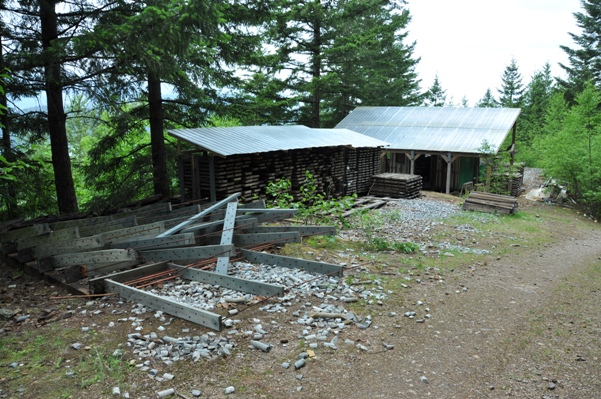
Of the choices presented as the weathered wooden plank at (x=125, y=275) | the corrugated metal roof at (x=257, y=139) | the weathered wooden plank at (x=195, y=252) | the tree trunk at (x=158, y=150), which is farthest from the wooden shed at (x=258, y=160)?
the weathered wooden plank at (x=125, y=275)

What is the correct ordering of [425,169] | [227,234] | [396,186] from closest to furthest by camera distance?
[227,234] → [396,186] → [425,169]

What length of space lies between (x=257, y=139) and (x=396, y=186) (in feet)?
27.1

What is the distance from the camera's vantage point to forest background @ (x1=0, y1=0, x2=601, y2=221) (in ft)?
31.3

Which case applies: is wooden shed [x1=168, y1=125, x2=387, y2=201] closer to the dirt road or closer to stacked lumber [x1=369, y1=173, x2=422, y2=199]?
stacked lumber [x1=369, y1=173, x2=422, y2=199]

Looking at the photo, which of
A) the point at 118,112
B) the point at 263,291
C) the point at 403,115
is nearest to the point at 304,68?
the point at 403,115

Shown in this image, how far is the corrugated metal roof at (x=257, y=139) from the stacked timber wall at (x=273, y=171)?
0.35 m

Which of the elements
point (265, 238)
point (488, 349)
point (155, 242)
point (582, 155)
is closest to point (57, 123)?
point (155, 242)

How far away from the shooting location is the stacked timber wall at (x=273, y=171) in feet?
45.4

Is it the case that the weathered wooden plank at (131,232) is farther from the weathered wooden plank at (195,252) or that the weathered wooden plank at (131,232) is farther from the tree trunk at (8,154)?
the tree trunk at (8,154)

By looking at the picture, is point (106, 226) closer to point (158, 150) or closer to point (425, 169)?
point (158, 150)

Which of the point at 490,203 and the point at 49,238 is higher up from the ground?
the point at 49,238

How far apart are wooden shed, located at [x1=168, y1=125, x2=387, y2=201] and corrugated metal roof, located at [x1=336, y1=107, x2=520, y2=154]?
6895 millimetres

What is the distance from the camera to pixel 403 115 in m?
29.4

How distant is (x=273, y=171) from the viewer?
15.5 meters
